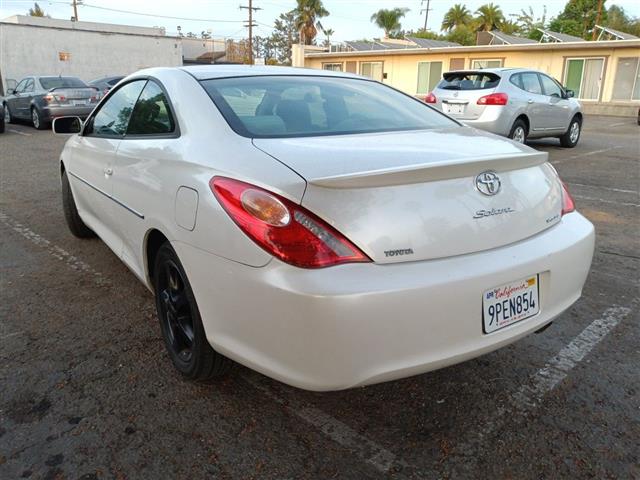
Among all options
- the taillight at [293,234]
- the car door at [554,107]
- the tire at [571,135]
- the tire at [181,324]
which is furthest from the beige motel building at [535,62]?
the taillight at [293,234]

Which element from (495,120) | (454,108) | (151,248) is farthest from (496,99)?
(151,248)

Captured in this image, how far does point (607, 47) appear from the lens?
73.3 ft

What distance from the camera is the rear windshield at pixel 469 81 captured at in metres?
9.61

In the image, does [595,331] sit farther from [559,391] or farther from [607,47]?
[607,47]

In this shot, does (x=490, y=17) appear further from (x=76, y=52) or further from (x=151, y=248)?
(x=151, y=248)

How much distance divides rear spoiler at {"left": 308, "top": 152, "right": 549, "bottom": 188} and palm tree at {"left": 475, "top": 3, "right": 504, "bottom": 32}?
174ft

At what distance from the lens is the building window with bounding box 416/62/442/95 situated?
1107 inches

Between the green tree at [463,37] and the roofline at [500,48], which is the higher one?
the green tree at [463,37]

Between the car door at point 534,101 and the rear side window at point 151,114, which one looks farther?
the car door at point 534,101

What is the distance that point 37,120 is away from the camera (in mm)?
14086

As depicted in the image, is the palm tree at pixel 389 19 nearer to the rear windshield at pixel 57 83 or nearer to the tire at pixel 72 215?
the rear windshield at pixel 57 83

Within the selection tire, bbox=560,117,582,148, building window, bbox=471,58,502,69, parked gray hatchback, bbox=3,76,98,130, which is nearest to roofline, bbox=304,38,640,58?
building window, bbox=471,58,502,69

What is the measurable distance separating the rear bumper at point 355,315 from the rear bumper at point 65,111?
13238 mm

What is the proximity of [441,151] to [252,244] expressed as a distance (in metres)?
0.90
